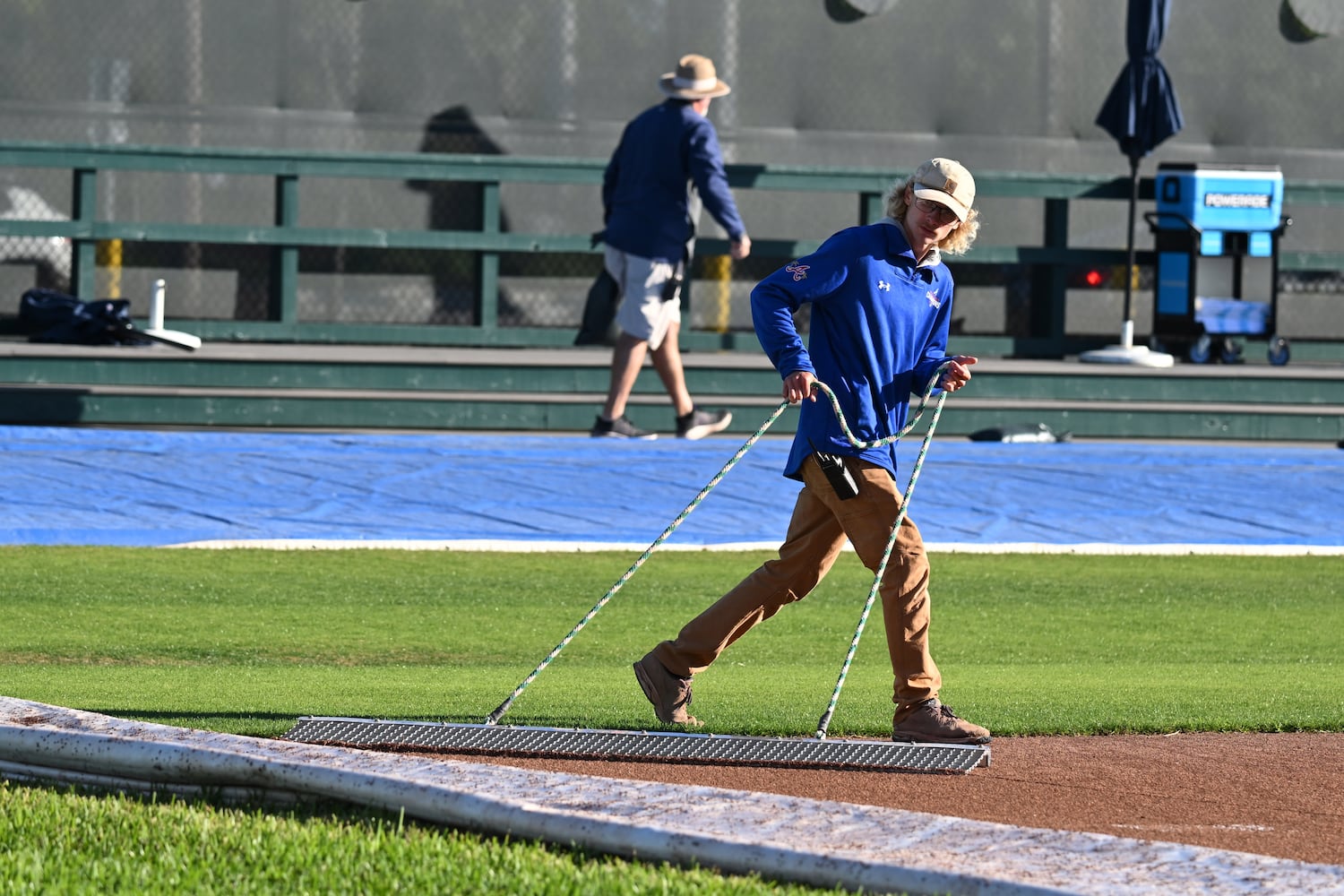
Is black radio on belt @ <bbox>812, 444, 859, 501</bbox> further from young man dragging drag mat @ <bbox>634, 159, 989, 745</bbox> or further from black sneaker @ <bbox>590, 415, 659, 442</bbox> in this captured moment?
black sneaker @ <bbox>590, 415, 659, 442</bbox>

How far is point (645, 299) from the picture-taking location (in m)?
12.8

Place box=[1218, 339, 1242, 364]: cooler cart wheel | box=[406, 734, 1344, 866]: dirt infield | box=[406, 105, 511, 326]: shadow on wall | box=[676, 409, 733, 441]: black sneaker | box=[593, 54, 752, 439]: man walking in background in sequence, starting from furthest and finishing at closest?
1. box=[1218, 339, 1242, 364]: cooler cart wheel
2. box=[406, 105, 511, 326]: shadow on wall
3. box=[676, 409, 733, 441]: black sneaker
4. box=[593, 54, 752, 439]: man walking in background
5. box=[406, 734, 1344, 866]: dirt infield

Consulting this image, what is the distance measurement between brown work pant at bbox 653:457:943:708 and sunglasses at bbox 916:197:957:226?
2.46 feet

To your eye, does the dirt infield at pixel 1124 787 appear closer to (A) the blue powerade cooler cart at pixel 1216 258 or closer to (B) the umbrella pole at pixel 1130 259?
(B) the umbrella pole at pixel 1130 259

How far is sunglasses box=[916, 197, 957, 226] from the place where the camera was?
246 inches

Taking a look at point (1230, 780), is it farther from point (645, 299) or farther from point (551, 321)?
point (551, 321)

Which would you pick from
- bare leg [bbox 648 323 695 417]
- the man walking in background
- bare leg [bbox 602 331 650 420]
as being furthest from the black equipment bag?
bare leg [bbox 648 323 695 417]

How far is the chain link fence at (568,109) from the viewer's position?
16.6m

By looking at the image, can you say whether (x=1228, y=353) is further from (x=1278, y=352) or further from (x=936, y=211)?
(x=936, y=211)

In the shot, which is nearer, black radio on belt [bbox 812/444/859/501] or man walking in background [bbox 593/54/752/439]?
black radio on belt [bbox 812/444/859/501]

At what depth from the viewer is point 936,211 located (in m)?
6.28

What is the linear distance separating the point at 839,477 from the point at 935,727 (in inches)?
30.5

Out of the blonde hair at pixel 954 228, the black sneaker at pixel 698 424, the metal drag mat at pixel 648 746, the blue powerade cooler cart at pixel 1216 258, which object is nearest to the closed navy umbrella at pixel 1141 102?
the blue powerade cooler cart at pixel 1216 258

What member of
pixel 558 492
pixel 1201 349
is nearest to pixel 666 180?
pixel 558 492
